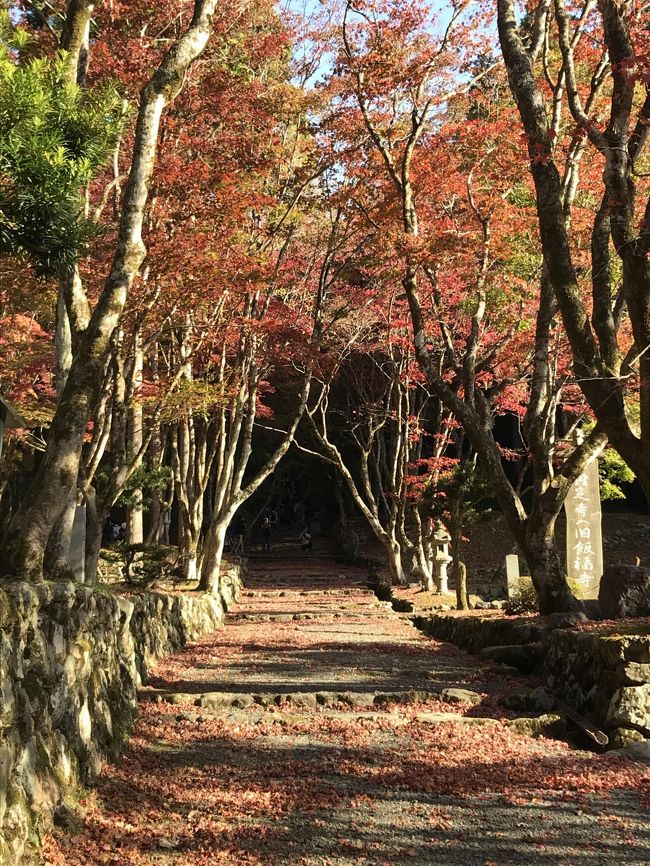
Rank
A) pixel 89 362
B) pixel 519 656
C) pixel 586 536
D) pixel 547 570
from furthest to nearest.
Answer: pixel 586 536, pixel 547 570, pixel 519 656, pixel 89 362

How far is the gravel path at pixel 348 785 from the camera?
4.32 meters

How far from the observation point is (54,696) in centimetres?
479

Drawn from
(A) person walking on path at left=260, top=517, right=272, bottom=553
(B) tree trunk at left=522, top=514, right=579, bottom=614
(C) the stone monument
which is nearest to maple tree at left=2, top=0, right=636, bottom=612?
(B) tree trunk at left=522, top=514, right=579, bottom=614

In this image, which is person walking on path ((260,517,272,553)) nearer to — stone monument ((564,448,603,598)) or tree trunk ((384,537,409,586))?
tree trunk ((384,537,409,586))

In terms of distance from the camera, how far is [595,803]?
504 centimetres

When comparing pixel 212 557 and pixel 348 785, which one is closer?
pixel 348 785

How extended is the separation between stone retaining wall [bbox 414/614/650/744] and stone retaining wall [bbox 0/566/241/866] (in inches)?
151

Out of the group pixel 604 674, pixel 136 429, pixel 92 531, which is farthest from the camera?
pixel 136 429

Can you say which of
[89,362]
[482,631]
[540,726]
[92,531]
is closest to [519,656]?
[482,631]

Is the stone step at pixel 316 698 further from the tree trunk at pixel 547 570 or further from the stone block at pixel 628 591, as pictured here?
the tree trunk at pixel 547 570

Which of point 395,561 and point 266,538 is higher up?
point 266,538

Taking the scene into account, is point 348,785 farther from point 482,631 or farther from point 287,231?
point 287,231

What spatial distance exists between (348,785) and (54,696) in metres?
2.00

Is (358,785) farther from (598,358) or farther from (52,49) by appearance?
(52,49)
